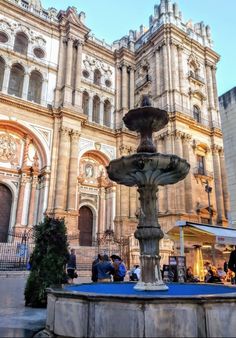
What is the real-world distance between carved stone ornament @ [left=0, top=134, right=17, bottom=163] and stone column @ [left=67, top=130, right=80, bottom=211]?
4134 mm

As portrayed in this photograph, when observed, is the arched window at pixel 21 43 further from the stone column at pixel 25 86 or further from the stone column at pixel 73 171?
the stone column at pixel 73 171

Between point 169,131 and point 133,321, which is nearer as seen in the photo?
point 133,321

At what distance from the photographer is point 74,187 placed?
858 inches

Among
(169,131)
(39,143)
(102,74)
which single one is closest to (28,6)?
(102,74)

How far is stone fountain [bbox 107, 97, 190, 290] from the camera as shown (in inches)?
246

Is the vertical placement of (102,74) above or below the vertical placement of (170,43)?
below

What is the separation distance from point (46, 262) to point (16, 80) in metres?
20.1

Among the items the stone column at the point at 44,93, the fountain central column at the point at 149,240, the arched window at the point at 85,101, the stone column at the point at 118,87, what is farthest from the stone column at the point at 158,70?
the fountain central column at the point at 149,240

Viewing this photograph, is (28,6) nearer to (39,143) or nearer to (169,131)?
(39,143)

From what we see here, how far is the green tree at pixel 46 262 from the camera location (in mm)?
7199

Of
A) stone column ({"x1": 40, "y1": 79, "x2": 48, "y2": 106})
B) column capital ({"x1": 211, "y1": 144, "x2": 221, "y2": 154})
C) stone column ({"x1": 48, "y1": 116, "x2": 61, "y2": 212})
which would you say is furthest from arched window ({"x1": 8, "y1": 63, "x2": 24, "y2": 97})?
column capital ({"x1": 211, "y1": 144, "x2": 221, "y2": 154})

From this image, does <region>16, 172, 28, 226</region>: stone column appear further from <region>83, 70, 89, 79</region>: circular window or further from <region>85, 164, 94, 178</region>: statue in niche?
<region>83, 70, 89, 79</region>: circular window

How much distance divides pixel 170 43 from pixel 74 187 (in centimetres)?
1582

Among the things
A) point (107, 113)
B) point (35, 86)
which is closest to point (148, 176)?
point (35, 86)
